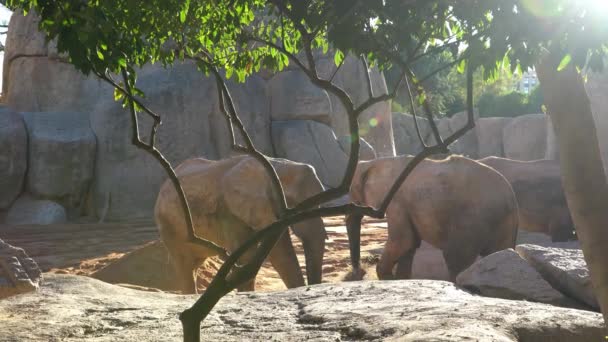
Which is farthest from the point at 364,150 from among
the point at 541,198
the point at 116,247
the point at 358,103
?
the point at 541,198

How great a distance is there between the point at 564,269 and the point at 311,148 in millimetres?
13919

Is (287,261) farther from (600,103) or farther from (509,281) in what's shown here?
(600,103)

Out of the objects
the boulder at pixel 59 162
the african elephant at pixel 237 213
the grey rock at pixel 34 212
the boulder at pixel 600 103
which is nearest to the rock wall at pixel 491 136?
the boulder at pixel 600 103

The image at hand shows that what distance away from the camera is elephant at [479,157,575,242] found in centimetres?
1037

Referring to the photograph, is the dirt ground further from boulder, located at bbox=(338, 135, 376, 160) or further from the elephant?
boulder, located at bbox=(338, 135, 376, 160)

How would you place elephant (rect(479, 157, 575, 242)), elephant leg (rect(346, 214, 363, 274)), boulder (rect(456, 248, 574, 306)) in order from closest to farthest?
boulder (rect(456, 248, 574, 306)), elephant leg (rect(346, 214, 363, 274)), elephant (rect(479, 157, 575, 242))

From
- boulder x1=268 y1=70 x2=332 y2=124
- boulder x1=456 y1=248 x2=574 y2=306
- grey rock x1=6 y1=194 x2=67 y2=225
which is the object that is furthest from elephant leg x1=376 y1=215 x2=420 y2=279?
boulder x1=268 y1=70 x2=332 y2=124

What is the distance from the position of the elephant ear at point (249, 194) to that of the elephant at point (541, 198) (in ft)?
11.6

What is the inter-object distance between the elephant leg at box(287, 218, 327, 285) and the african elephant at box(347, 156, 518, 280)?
3.28 ft

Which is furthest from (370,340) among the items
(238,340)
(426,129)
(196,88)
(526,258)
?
(426,129)

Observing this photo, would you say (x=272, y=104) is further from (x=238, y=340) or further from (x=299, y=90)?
(x=238, y=340)

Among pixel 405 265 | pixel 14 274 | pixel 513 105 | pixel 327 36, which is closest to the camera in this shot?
pixel 327 36

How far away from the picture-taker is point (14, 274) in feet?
15.8

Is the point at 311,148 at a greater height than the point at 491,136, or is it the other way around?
the point at 491,136
